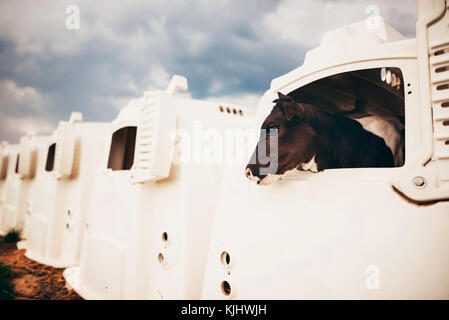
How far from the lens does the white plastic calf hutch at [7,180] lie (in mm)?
6695

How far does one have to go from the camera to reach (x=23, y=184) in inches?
252

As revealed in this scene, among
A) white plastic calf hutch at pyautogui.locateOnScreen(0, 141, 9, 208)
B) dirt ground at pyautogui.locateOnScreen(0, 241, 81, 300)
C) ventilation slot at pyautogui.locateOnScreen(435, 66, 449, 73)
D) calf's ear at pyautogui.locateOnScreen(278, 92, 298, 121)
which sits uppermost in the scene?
white plastic calf hutch at pyautogui.locateOnScreen(0, 141, 9, 208)

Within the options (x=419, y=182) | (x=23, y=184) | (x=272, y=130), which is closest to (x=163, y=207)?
(x=272, y=130)

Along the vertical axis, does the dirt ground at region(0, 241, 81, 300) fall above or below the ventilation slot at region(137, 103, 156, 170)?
below

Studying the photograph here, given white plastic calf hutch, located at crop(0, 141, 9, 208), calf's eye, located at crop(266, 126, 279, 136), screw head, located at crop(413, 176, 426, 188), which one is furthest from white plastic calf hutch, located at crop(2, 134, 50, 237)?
screw head, located at crop(413, 176, 426, 188)

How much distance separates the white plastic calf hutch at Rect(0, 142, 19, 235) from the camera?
22.0 ft

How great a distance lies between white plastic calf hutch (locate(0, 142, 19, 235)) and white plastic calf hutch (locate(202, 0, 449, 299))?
290 inches

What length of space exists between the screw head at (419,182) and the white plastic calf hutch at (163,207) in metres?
1.66

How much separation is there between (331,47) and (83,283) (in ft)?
11.7

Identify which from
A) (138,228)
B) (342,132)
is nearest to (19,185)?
(138,228)

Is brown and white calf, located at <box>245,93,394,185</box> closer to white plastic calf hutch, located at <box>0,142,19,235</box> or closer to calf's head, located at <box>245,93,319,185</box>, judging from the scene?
calf's head, located at <box>245,93,319,185</box>

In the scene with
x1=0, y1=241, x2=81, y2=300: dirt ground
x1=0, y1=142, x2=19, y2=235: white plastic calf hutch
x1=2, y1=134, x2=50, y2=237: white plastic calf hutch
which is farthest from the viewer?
x1=0, y1=142, x2=19, y2=235: white plastic calf hutch

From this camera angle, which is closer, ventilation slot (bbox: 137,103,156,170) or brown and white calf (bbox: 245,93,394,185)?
brown and white calf (bbox: 245,93,394,185)

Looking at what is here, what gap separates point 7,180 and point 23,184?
4.09ft
